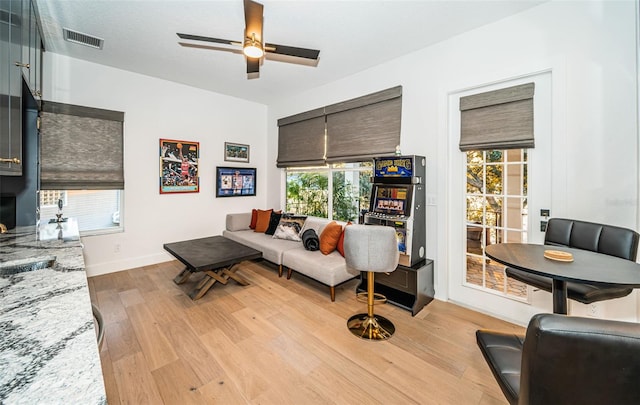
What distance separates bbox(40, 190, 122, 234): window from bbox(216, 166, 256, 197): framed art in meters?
1.53

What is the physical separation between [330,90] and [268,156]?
2.02m

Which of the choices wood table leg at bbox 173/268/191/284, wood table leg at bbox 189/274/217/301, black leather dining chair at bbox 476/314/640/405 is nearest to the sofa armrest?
wood table leg at bbox 173/268/191/284

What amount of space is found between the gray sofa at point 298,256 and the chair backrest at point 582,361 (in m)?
2.31

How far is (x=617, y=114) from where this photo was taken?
210 centimetres

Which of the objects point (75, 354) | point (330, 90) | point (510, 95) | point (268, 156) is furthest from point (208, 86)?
point (75, 354)

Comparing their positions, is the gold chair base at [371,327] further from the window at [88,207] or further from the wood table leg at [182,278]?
the window at [88,207]

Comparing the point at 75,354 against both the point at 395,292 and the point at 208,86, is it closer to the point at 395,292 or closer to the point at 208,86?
the point at 395,292

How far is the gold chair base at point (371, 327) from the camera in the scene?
2381mm

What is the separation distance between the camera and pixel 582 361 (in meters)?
0.79

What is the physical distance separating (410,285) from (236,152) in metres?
3.96

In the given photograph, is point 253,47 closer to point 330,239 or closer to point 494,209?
point 330,239

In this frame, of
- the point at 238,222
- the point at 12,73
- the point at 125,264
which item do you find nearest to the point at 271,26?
the point at 12,73

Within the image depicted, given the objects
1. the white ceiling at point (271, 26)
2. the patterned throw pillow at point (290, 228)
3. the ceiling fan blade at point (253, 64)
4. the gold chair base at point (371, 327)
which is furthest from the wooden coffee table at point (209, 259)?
the white ceiling at point (271, 26)

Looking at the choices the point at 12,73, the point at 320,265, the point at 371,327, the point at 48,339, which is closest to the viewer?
the point at 48,339
